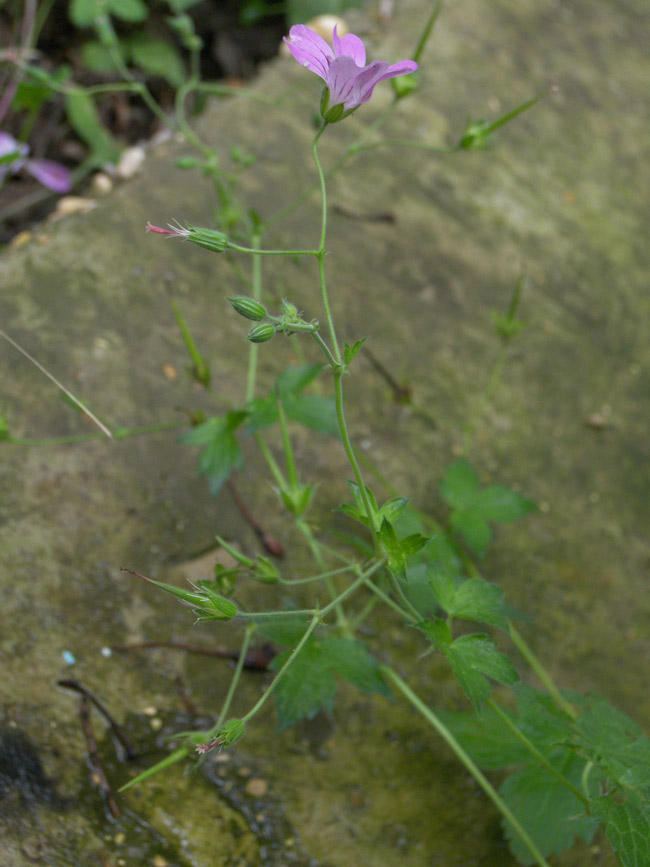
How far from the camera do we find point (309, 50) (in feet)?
2.89

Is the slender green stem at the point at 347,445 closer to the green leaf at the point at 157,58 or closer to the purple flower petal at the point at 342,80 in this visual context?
the purple flower petal at the point at 342,80

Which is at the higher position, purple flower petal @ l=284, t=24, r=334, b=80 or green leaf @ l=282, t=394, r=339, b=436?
purple flower petal @ l=284, t=24, r=334, b=80

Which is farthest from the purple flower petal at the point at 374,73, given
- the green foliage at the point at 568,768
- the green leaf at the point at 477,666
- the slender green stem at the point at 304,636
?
the green foliage at the point at 568,768

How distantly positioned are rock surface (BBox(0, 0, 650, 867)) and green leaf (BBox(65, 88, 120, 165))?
1.40 feet

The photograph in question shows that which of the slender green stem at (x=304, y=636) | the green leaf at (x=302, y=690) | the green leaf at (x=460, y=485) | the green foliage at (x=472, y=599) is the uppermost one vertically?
the slender green stem at (x=304, y=636)

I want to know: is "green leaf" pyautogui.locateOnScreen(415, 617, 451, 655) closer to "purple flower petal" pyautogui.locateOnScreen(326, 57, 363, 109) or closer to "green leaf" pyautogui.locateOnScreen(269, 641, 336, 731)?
"green leaf" pyautogui.locateOnScreen(269, 641, 336, 731)

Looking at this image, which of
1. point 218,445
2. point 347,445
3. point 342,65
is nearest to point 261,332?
point 347,445

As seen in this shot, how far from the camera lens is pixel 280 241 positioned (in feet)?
5.64

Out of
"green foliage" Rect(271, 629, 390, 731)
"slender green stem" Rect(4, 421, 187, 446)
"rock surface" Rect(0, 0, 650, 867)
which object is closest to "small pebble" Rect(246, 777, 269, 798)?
"rock surface" Rect(0, 0, 650, 867)

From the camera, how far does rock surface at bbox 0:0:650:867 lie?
1.15 m

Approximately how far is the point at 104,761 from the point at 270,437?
65 centimetres

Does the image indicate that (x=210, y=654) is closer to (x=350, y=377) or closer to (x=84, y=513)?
(x=84, y=513)

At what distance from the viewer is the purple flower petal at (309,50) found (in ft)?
2.86

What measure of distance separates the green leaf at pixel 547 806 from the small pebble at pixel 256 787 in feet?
1.18
